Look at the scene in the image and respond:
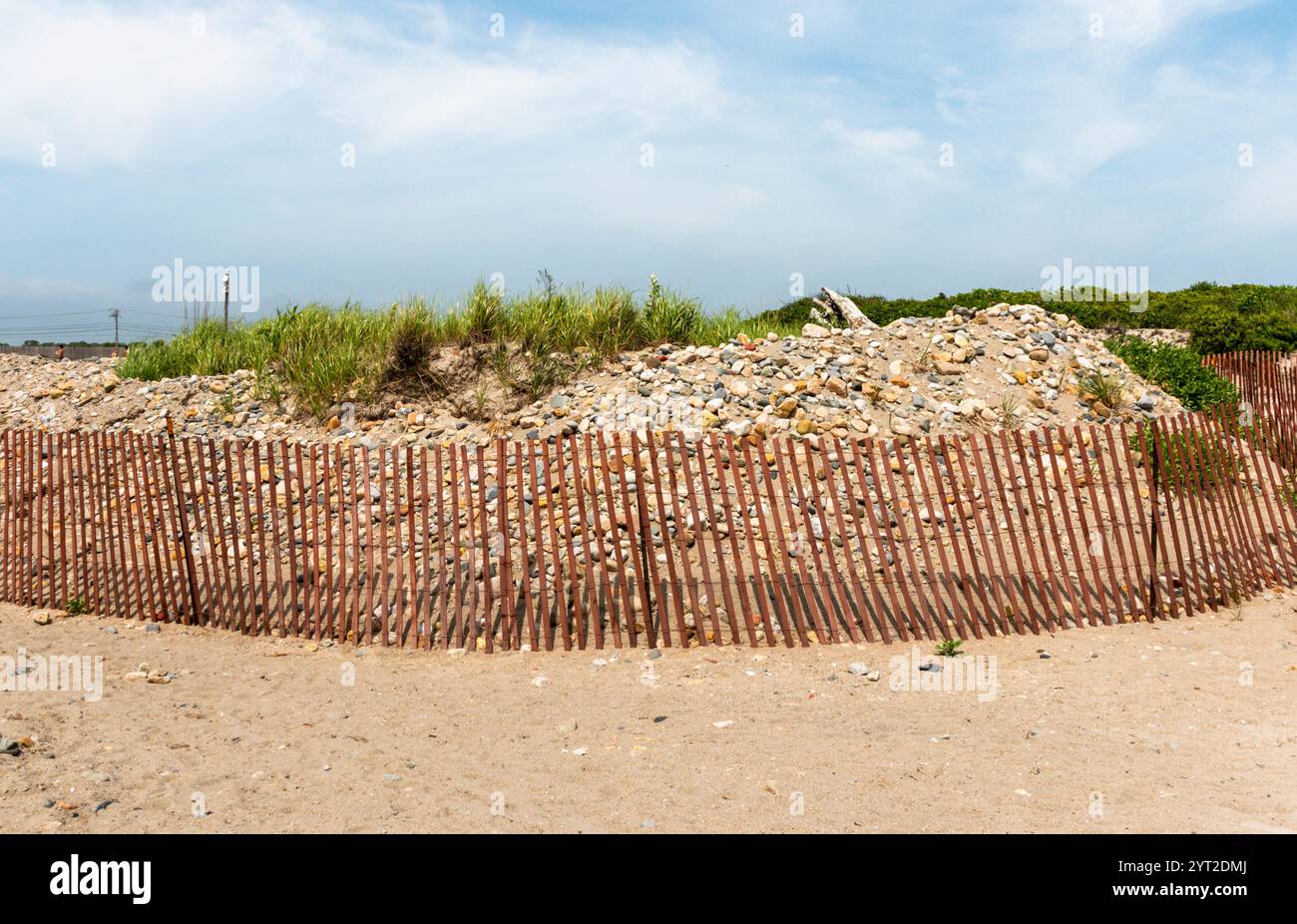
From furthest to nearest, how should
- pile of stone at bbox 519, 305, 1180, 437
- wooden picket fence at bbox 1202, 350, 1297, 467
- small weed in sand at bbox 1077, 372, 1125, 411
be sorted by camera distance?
wooden picket fence at bbox 1202, 350, 1297, 467 < small weed in sand at bbox 1077, 372, 1125, 411 < pile of stone at bbox 519, 305, 1180, 437

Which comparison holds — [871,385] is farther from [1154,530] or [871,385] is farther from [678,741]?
[678,741]

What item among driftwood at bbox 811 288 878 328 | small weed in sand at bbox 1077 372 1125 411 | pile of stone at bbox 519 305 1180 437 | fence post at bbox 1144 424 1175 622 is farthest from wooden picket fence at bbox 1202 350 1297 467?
driftwood at bbox 811 288 878 328

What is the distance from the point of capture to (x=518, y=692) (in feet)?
21.7

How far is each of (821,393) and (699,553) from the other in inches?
138

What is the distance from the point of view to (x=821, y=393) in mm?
10148

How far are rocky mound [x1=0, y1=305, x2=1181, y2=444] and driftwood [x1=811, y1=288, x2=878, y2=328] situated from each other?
214cm

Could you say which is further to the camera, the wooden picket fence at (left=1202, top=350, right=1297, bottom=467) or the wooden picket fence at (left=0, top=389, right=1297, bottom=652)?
the wooden picket fence at (left=1202, top=350, right=1297, bottom=467)

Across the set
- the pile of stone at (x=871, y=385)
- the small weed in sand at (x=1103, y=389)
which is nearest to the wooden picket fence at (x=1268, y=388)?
the pile of stone at (x=871, y=385)

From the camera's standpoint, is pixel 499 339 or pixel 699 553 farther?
pixel 499 339

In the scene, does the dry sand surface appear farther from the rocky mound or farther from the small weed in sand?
the small weed in sand

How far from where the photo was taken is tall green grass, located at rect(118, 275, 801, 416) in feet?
38.5

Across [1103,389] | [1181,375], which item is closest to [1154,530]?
[1103,389]

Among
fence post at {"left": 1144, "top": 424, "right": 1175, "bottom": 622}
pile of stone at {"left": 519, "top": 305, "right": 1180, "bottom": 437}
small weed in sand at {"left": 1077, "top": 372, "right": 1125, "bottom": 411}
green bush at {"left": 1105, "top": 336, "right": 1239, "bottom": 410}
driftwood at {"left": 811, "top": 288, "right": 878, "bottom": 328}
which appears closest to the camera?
fence post at {"left": 1144, "top": 424, "right": 1175, "bottom": 622}

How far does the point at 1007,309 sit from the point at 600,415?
260 inches
